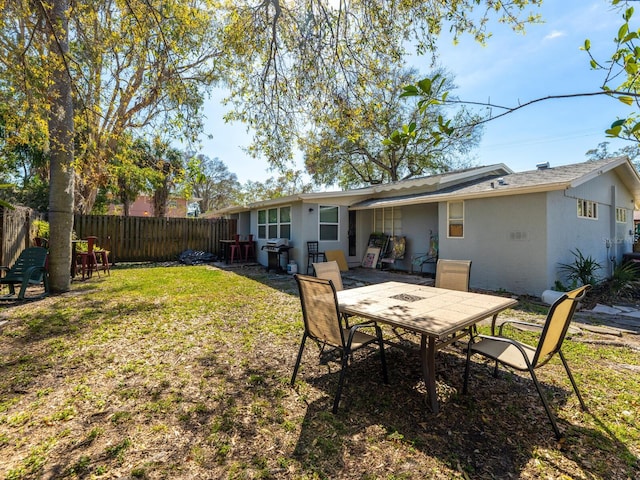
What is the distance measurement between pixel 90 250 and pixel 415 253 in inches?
382

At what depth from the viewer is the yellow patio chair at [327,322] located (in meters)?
2.58

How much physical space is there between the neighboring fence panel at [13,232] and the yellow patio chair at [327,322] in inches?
A: 287

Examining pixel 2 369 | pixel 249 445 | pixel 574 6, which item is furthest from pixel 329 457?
pixel 574 6

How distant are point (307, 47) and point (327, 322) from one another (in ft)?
15.1

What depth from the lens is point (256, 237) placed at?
13531mm

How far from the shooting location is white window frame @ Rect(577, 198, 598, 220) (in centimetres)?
801

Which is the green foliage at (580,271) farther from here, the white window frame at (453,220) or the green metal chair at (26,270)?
the green metal chair at (26,270)

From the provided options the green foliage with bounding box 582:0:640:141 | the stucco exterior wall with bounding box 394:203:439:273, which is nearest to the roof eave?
the stucco exterior wall with bounding box 394:203:439:273

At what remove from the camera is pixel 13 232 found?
7.01 metres

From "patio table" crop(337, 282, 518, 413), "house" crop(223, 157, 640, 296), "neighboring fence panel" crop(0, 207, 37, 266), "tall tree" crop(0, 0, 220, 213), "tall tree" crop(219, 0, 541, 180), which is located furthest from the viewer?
"house" crop(223, 157, 640, 296)

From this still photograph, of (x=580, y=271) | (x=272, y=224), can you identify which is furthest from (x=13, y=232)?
(x=580, y=271)

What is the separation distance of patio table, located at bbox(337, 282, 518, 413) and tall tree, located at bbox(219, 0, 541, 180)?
3471 mm

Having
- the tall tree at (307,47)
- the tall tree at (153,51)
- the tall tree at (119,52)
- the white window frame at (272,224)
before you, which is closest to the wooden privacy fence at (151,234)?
the white window frame at (272,224)

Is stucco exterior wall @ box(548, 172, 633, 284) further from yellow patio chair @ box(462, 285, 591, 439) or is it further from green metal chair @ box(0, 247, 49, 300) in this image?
green metal chair @ box(0, 247, 49, 300)
